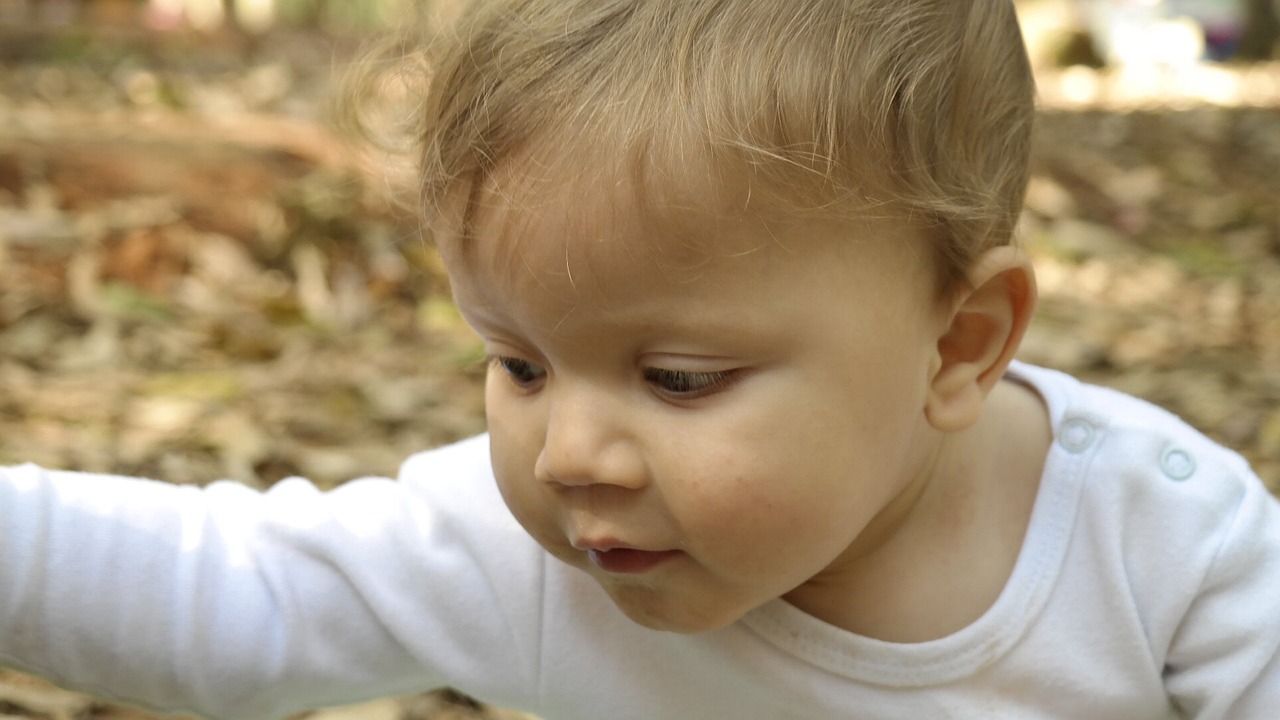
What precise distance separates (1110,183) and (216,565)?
6054 mm

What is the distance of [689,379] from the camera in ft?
4.85

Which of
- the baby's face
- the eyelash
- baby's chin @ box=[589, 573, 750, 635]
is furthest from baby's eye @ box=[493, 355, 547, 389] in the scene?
baby's chin @ box=[589, 573, 750, 635]

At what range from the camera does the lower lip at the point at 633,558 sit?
1.55m

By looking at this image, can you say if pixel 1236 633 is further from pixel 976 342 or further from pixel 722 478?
pixel 722 478

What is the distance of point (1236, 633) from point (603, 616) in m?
0.82

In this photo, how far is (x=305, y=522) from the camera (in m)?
1.86

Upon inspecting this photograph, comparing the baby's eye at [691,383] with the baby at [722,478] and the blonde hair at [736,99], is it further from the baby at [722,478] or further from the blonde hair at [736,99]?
the blonde hair at [736,99]

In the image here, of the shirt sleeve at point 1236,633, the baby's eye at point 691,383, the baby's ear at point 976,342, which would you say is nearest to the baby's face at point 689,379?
the baby's eye at point 691,383

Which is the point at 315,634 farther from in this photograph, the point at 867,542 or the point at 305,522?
the point at 867,542

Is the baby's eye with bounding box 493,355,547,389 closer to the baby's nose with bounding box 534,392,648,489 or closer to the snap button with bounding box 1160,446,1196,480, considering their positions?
the baby's nose with bounding box 534,392,648,489

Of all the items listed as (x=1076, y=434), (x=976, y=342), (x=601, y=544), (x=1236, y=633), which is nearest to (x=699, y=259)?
(x=601, y=544)

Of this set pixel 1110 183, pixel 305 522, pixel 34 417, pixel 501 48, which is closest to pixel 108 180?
pixel 34 417

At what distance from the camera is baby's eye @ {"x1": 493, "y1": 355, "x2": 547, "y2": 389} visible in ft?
5.13

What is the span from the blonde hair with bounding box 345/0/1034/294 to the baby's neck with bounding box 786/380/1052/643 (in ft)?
1.30
